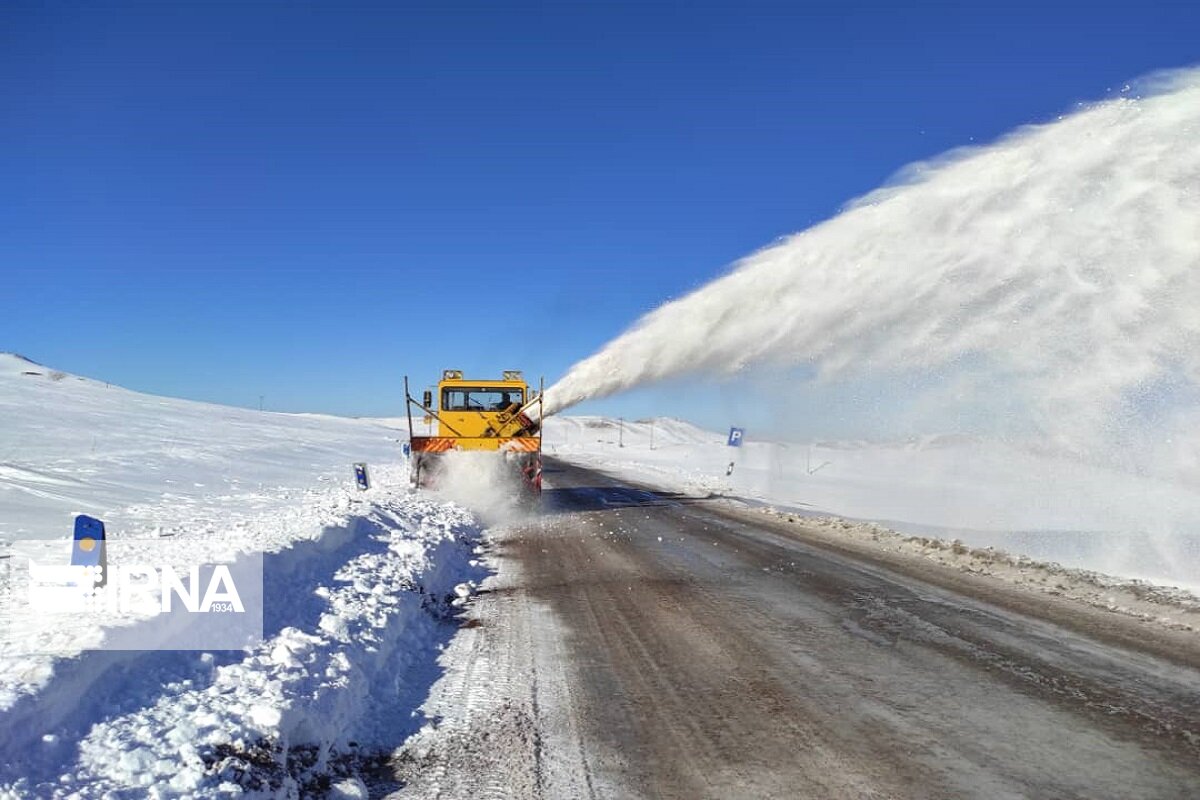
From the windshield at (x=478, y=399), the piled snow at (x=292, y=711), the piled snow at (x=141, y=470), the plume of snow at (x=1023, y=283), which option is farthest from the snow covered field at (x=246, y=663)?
the plume of snow at (x=1023, y=283)

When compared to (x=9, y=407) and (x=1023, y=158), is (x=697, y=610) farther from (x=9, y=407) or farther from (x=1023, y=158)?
(x=9, y=407)

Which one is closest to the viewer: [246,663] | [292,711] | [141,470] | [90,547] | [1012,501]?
[292,711]

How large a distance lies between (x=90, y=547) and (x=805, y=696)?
19.1 ft

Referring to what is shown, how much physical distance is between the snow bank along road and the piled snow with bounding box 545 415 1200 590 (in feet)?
12.2

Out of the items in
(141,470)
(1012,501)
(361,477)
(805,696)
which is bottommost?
(805,696)

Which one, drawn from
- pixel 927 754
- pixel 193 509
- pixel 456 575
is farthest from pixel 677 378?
pixel 927 754

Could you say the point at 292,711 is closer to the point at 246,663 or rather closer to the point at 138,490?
the point at 246,663

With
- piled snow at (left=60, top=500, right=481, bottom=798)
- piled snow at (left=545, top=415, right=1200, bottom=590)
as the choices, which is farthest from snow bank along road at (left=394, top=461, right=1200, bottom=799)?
piled snow at (left=545, top=415, right=1200, bottom=590)

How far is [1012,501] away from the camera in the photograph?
52.2ft

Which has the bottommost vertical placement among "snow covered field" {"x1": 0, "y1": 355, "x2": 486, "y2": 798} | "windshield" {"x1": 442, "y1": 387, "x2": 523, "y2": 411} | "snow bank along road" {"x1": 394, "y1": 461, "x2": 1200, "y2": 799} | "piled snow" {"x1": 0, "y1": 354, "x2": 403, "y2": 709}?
"snow bank along road" {"x1": 394, "y1": 461, "x2": 1200, "y2": 799}

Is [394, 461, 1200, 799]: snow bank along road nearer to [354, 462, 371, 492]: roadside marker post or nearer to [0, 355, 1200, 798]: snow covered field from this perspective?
[0, 355, 1200, 798]: snow covered field

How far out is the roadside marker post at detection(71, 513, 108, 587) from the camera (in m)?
5.52

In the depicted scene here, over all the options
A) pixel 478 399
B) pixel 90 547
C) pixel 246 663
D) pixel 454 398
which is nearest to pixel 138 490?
pixel 454 398

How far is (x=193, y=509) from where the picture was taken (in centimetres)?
1310
